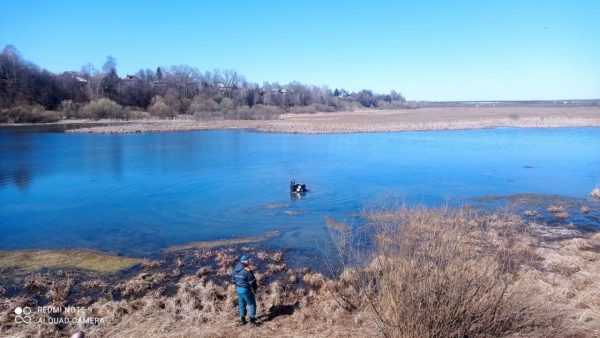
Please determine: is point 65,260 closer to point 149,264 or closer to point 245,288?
point 149,264

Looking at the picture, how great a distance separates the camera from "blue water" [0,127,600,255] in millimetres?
15461

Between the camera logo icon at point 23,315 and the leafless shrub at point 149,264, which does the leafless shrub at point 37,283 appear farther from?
A: the leafless shrub at point 149,264

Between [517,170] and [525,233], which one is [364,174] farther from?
[525,233]

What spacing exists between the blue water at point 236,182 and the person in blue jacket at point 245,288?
495cm

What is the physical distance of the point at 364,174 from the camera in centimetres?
2644

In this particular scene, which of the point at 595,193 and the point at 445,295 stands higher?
the point at 445,295

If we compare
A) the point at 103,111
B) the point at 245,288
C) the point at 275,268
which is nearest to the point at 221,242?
the point at 275,268

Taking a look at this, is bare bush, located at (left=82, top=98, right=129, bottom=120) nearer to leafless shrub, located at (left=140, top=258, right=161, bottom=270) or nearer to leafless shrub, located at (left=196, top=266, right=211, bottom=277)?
leafless shrub, located at (left=140, top=258, right=161, bottom=270)

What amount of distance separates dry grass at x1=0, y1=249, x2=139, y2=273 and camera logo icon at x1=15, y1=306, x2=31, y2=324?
2750 millimetres

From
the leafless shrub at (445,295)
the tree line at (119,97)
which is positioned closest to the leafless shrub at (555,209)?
the leafless shrub at (445,295)

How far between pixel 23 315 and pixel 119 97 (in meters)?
98.7

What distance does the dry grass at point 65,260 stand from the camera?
11.7m

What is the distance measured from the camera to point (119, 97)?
96.9 meters

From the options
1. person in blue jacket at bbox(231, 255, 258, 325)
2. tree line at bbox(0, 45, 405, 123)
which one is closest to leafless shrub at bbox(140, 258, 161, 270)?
person in blue jacket at bbox(231, 255, 258, 325)
